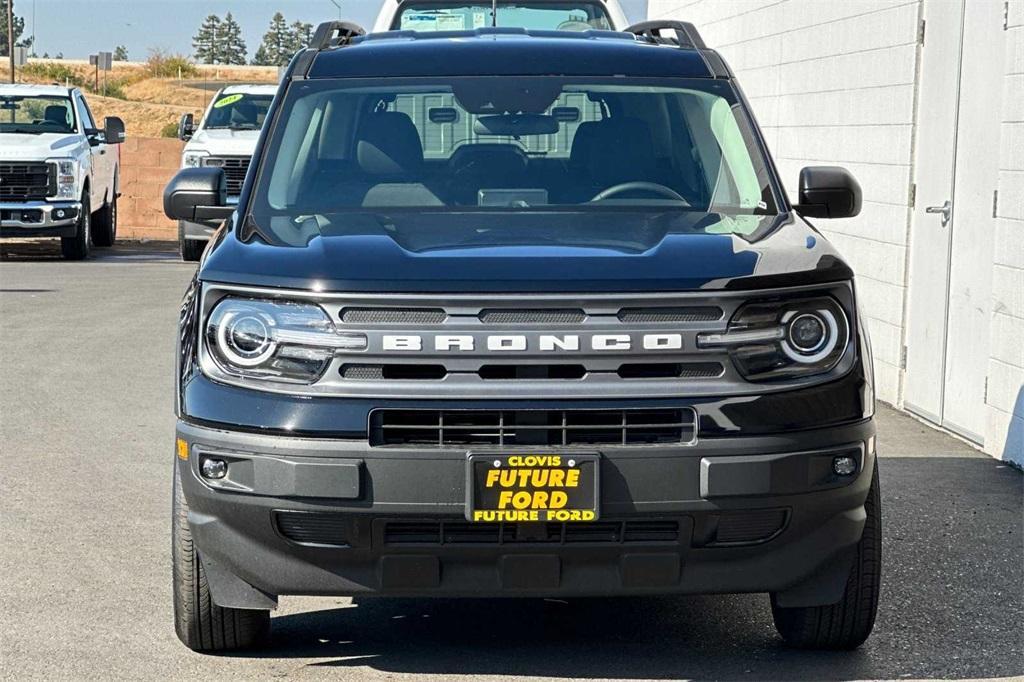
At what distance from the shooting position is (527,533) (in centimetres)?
449

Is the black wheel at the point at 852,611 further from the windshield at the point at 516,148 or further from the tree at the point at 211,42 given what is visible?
the tree at the point at 211,42

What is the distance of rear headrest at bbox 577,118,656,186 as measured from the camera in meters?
5.82

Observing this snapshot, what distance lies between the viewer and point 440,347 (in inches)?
175

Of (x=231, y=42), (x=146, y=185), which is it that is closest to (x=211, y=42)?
(x=231, y=42)

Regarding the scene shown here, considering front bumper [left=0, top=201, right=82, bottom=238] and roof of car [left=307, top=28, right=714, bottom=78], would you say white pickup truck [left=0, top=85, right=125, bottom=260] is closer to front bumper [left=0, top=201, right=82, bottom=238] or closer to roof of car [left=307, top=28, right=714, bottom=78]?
front bumper [left=0, top=201, right=82, bottom=238]

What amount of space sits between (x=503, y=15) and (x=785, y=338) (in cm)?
700

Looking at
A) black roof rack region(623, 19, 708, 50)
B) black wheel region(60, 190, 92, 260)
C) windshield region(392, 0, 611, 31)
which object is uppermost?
windshield region(392, 0, 611, 31)

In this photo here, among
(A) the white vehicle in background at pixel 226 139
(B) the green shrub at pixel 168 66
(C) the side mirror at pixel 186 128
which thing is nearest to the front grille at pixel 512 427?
(A) the white vehicle in background at pixel 226 139

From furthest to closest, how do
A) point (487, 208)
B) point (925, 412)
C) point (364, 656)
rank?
point (925, 412), point (487, 208), point (364, 656)

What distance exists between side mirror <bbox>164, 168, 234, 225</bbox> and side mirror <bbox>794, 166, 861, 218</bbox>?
1955 millimetres

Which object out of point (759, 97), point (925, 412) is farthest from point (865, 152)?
point (759, 97)

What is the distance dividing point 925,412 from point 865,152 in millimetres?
1976

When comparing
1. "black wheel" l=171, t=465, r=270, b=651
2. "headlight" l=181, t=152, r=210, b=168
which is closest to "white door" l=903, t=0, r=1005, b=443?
"black wheel" l=171, t=465, r=270, b=651

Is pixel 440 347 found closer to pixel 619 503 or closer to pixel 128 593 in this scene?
pixel 619 503
